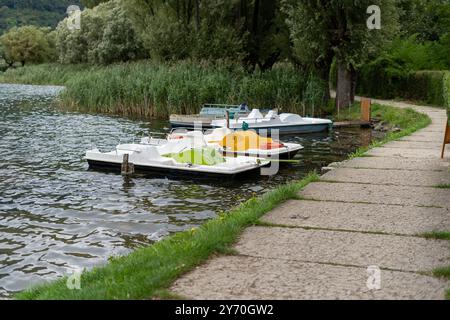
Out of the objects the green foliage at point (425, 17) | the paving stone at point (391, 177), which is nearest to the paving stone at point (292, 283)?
the paving stone at point (391, 177)

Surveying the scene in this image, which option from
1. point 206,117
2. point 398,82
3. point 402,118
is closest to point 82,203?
point 206,117

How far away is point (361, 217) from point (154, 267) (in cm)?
324

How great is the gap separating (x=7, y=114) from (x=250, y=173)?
24.1m

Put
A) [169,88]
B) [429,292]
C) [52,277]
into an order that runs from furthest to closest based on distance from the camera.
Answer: [169,88] → [52,277] → [429,292]

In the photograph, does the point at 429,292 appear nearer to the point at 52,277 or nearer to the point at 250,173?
the point at 52,277

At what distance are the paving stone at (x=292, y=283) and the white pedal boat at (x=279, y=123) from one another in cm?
1905

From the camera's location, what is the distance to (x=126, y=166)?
15883 millimetres

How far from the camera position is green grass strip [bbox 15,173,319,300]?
5082 millimetres

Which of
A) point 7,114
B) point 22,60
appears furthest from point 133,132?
point 22,60

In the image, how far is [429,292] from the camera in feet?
16.3

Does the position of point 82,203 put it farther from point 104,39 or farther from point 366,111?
point 104,39

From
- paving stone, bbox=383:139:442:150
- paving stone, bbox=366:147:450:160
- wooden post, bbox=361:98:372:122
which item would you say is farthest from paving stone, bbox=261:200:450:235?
wooden post, bbox=361:98:372:122

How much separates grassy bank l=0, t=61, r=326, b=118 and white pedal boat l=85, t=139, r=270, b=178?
47.8 ft

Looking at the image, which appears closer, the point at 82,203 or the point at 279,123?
the point at 82,203
